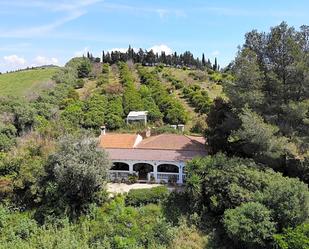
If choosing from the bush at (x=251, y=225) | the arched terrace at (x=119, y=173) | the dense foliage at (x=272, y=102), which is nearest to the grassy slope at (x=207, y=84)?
the dense foliage at (x=272, y=102)

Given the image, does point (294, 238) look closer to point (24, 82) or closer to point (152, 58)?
point (24, 82)

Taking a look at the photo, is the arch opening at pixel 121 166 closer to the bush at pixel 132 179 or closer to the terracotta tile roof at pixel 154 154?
the terracotta tile roof at pixel 154 154

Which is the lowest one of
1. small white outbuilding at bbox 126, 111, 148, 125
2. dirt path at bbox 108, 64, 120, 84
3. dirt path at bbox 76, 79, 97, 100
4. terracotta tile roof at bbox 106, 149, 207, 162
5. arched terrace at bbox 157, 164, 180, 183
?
arched terrace at bbox 157, 164, 180, 183

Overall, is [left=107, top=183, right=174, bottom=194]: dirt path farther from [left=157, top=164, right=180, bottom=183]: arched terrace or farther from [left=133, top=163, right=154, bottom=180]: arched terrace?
[left=133, top=163, right=154, bottom=180]: arched terrace

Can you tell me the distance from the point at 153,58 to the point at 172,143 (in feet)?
262

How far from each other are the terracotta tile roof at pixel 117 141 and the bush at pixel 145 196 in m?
6.70

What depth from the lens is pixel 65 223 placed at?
25250 mm

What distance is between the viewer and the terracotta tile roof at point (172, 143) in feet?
106

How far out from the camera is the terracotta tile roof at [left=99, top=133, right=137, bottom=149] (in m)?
33.3

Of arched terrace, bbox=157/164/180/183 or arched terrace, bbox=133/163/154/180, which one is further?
arched terrace, bbox=133/163/154/180

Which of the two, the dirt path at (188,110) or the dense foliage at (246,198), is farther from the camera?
the dirt path at (188,110)

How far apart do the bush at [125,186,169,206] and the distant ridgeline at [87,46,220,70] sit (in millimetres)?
85436

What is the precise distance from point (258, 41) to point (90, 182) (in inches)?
715

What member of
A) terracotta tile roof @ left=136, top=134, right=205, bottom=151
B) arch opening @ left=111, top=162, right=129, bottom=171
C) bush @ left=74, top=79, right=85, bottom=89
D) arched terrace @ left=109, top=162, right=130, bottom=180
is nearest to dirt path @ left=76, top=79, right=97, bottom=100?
bush @ left=74, top=79, right=85, bottom=89
